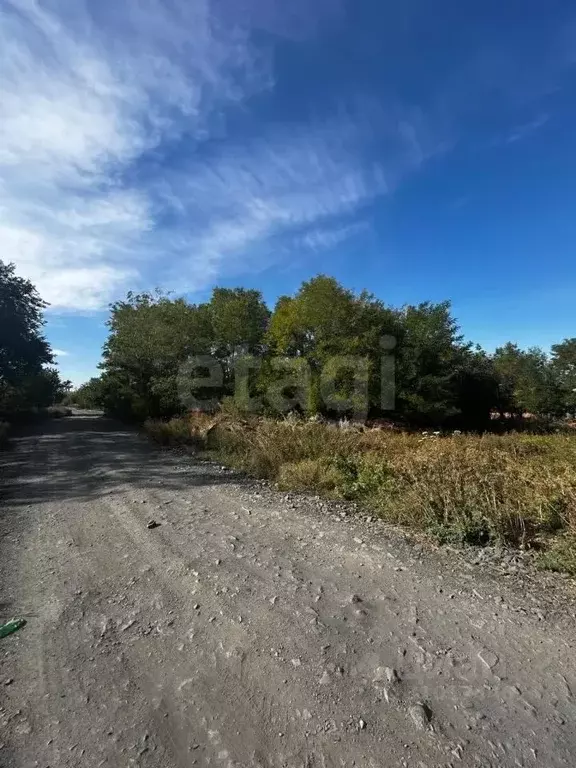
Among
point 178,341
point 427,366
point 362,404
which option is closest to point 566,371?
point 427,366

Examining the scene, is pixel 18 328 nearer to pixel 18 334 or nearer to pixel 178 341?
pixel 18 334

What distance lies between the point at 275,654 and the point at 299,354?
16679mm

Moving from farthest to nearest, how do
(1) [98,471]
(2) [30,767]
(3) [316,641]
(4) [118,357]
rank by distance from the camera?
1. (4) [118,357]
2. (1) [98,471]
3. (3) [316,641]
4. (2) [30,767]

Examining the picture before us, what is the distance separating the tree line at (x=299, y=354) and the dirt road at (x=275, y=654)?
43.0ft

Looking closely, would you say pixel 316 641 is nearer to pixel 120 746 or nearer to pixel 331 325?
pixel 120 746

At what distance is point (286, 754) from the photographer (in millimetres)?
1891

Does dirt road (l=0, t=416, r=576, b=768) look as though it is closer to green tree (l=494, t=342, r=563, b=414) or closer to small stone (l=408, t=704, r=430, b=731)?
small stone (l=408, t=704, r=430, b=731)

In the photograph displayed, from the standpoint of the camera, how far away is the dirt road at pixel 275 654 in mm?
1936

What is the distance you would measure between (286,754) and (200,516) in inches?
138

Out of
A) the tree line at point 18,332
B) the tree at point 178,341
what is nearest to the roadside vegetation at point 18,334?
the tree line at point 18,332

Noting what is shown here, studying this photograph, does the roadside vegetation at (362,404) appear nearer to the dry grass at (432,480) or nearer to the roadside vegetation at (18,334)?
the dry grass at (432,480)

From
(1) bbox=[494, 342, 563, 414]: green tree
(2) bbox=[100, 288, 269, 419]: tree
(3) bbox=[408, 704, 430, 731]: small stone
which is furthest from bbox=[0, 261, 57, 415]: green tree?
(1) bbox=[494, 342, 563, 414]: green tree

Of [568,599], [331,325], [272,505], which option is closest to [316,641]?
[568,599]

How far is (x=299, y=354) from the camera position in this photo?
18969mm
